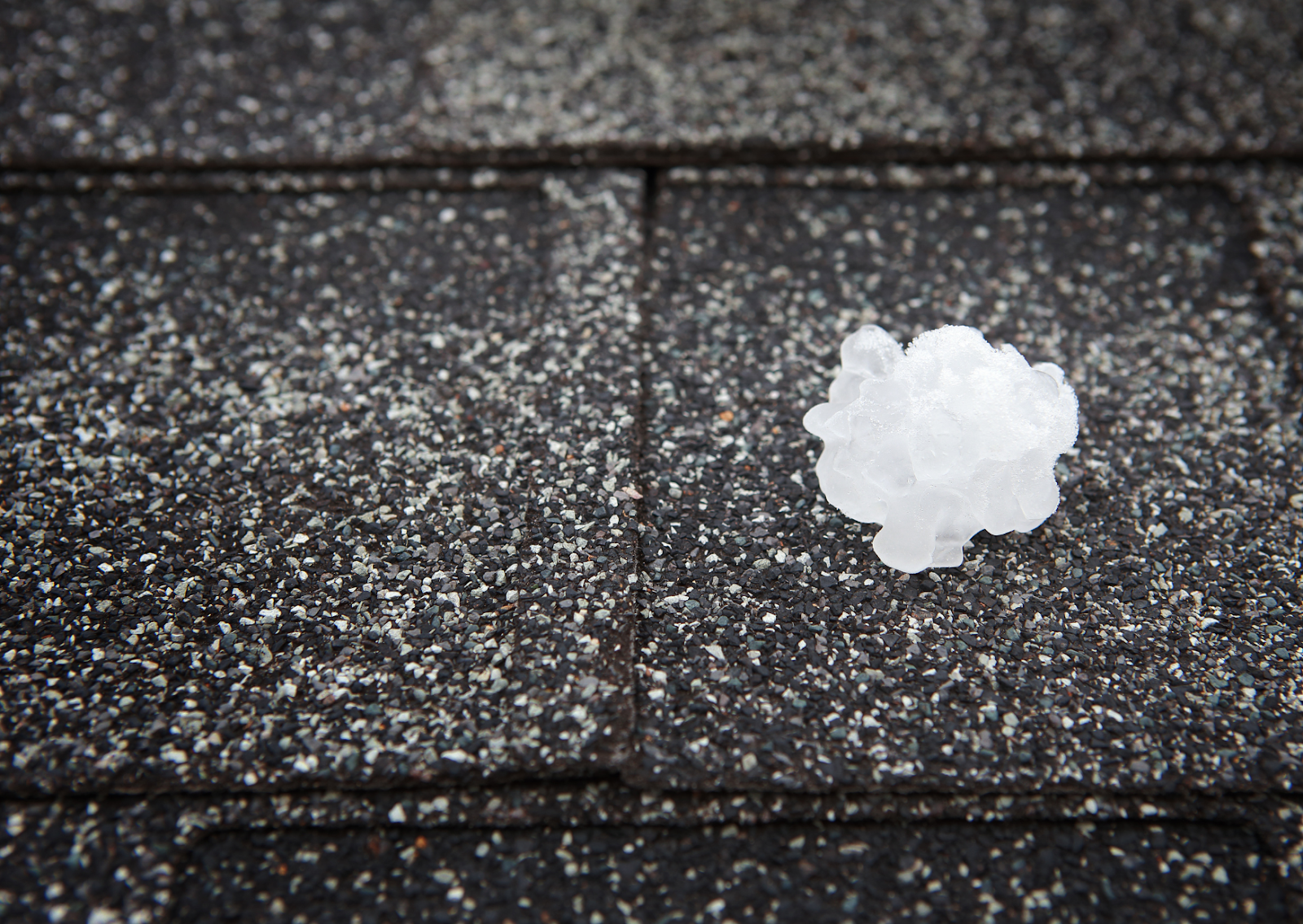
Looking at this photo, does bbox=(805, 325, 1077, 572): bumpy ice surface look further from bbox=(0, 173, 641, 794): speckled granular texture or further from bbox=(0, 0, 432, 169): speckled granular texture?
bbox=(0, 0, 432, 169): speckled granular texture

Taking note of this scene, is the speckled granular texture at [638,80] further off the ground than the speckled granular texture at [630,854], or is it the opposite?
the speckled granular texture at [638,80]

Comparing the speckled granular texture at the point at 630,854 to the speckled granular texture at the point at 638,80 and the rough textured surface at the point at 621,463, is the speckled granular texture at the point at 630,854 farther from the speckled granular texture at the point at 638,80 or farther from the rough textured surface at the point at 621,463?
the speckled granular texture at the point at 638,80

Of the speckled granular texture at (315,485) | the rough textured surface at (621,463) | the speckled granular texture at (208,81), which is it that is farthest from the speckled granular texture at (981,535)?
the speckled granular texture at (208,81)

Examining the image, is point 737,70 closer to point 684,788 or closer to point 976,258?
point 976,258

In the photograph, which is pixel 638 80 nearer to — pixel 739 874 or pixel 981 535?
pixel 981 535

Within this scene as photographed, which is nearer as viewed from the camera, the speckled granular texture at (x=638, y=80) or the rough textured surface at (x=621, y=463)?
the rough textured surface at (x=621, y=463)

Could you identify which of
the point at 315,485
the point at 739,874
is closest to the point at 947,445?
the point at 739,874
